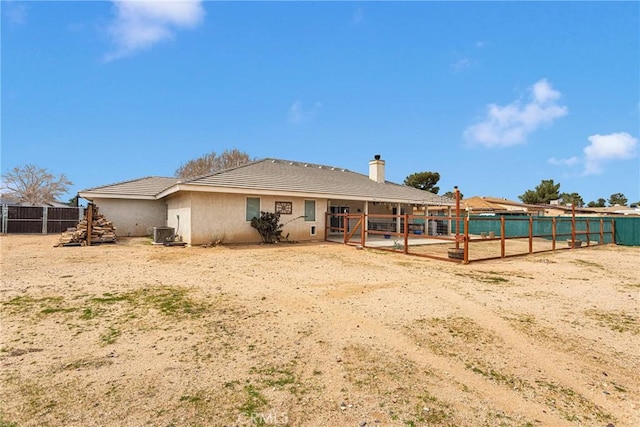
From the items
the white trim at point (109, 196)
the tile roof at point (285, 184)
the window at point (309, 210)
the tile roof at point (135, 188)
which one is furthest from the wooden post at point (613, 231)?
the white trim at point (109, 196)

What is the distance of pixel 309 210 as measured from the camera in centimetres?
1638

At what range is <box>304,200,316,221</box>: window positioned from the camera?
16.2 metres

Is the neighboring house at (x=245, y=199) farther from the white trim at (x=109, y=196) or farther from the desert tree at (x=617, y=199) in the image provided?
the desert tree at (x=617, y=199)

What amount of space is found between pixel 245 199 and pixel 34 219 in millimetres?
14151

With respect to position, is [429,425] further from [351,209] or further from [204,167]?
[204,167]

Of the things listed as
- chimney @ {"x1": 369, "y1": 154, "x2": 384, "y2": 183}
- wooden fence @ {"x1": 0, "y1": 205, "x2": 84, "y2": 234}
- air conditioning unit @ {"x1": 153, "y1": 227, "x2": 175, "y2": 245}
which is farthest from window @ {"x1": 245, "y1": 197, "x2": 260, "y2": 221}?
wooden fence @ {"x1": 0, "y1": 205, "x2": 84, "y2": 234}

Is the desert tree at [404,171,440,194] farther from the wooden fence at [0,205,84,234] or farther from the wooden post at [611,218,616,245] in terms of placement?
the wooden fence at [0,205,84,234]

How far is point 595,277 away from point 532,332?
596cm

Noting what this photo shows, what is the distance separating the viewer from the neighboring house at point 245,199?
44.0 ft

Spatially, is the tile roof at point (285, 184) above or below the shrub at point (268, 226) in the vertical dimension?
above

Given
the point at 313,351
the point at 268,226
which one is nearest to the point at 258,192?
the point at 268,226

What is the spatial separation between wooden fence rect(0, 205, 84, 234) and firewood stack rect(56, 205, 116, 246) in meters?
7.43

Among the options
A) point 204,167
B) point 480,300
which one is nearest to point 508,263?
point 480,300

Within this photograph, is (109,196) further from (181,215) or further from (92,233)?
(181,215)
